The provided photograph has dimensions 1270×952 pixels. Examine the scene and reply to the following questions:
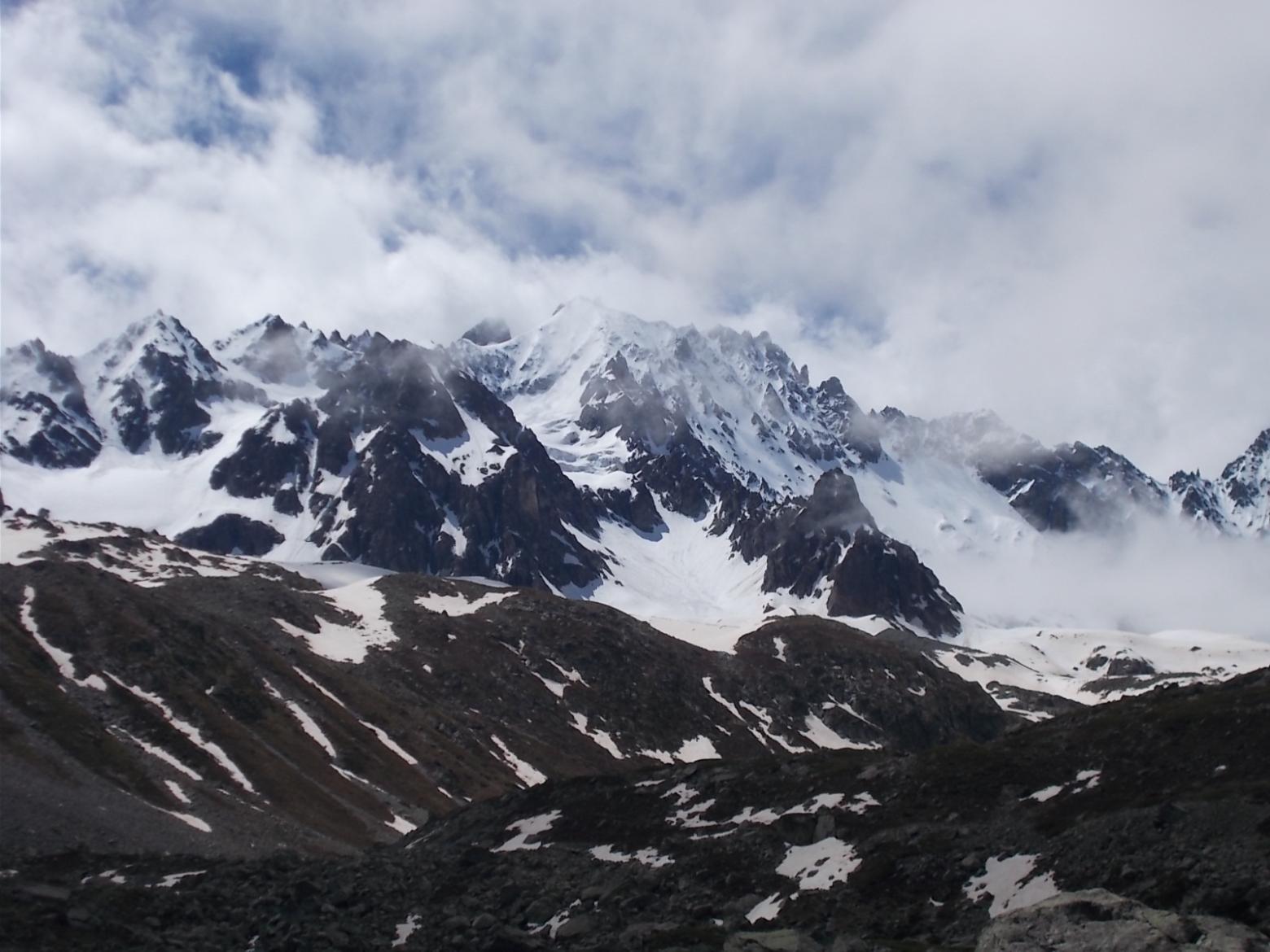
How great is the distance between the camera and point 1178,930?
31125mm

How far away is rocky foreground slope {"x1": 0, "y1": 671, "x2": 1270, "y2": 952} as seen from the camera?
1623 inches

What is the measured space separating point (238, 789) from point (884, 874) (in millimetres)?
78370

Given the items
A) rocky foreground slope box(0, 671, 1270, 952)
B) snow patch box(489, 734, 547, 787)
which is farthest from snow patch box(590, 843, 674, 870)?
snow patch box(489, 734, 547, 787)

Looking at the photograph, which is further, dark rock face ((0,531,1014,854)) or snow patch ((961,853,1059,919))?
dark rock face ((0,531,1014,854))

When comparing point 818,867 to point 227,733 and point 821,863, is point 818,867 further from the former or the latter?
point 227,733

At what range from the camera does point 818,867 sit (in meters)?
55.9

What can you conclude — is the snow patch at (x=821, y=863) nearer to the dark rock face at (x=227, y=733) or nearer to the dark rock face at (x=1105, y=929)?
the dark rock face at (x=1105, y=929)

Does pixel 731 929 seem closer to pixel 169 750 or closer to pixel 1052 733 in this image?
pixel 1052 733

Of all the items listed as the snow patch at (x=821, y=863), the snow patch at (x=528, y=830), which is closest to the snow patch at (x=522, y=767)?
the snow patch at (x=528, y=830)

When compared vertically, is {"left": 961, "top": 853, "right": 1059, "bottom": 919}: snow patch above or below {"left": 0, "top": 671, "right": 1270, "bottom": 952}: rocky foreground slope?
below

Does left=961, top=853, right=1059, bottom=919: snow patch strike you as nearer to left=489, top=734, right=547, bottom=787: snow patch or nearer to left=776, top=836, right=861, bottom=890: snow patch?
left=776, top=836, right=861, bottom=890: snow patch

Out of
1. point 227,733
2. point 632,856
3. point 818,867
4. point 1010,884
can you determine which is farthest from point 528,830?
point 227,733

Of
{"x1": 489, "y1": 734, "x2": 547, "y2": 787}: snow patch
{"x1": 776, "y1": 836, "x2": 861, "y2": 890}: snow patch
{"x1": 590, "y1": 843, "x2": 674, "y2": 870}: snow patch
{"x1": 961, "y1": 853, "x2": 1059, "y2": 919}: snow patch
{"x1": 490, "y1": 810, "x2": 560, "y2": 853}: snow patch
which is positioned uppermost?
{"x1": 489, "y1": 734, "x2": 547, "y2": 787}: snow patch

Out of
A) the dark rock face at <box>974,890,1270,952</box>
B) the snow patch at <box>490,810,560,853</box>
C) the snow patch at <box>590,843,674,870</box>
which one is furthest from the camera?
the snow patch at <box>490,810,560,853</box>
